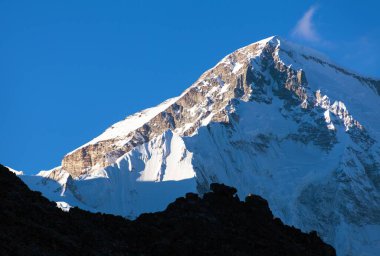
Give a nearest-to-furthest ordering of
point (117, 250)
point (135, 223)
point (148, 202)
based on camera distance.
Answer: point (117, 250)
point (135, 223)
point (148, 202)

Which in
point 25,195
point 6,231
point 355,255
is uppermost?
point 355,255

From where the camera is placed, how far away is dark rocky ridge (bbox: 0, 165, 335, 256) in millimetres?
61125

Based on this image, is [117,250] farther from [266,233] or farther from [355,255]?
[355,255]

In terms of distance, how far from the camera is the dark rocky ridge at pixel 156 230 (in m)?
61.1

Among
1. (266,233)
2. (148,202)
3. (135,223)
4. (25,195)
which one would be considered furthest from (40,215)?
(148,202)

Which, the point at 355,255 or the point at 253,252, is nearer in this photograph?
the point at 253,252

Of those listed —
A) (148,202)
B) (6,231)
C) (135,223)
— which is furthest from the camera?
(148,202)

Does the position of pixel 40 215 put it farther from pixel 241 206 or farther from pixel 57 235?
pixel 241 206

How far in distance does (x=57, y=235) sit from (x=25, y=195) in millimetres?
4706

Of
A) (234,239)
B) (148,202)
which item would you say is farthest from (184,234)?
(148,202)

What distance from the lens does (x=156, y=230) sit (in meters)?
67.9

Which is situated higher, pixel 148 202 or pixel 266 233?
pixel 148 202

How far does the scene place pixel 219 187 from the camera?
245 ft

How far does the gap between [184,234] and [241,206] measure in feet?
23.1
